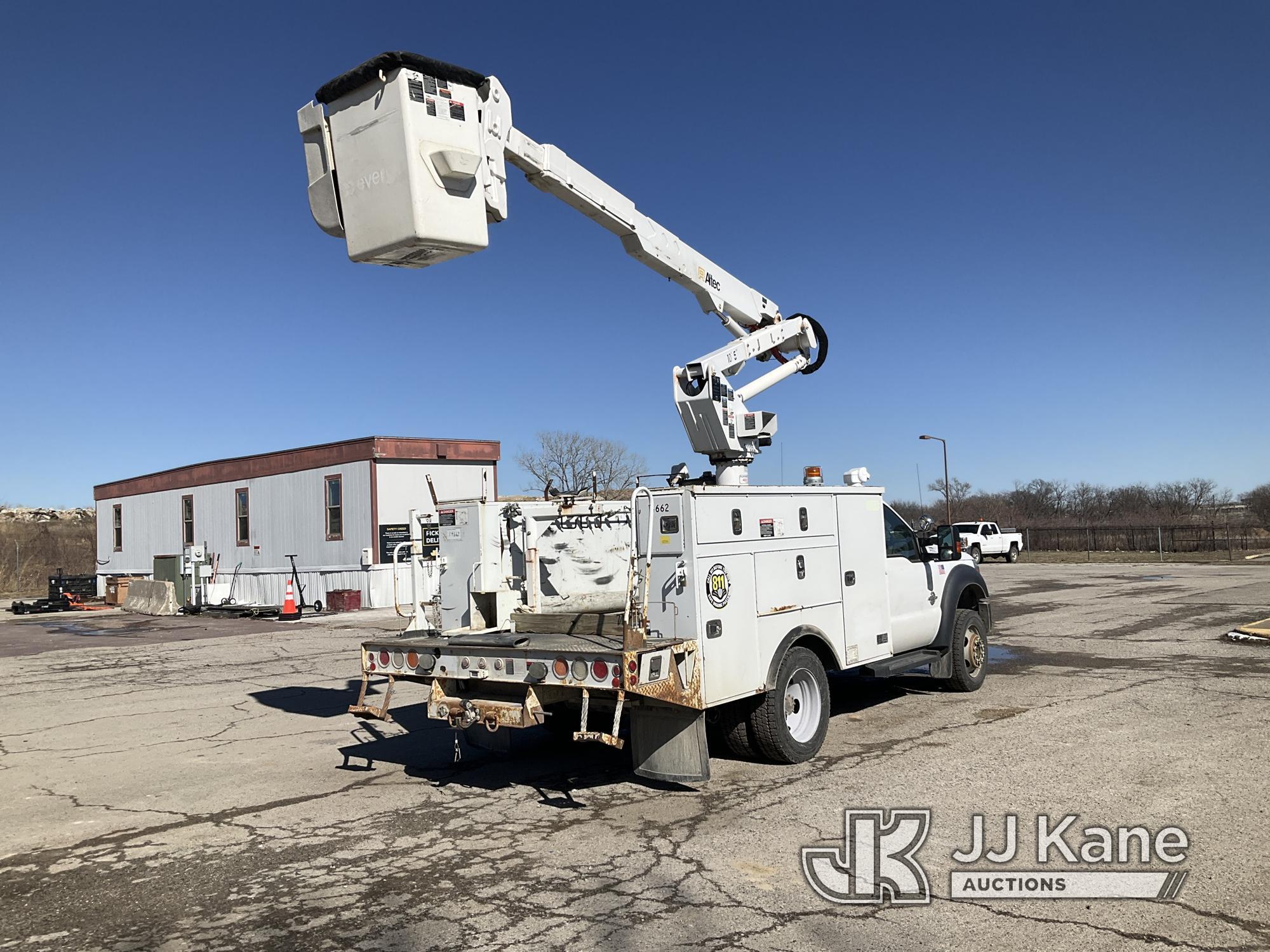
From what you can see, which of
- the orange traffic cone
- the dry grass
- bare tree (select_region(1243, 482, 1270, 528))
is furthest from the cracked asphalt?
bare tree (select_region(1243, 482, 1270, 528))

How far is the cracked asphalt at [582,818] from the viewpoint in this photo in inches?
177

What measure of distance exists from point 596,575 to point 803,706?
77.2 inches

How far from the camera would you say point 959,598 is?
10.2 m

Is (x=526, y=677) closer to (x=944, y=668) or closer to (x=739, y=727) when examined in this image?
(x=739, y=727)

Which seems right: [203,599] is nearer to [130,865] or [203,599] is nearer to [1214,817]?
[130,865]

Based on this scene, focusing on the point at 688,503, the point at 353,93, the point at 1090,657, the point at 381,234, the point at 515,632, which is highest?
the point at 353,93

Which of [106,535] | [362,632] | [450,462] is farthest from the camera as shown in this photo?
[106,535]

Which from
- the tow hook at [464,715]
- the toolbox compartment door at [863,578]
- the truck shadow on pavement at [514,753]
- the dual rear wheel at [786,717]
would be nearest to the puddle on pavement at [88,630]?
the truck shadow on pavement at [514,753]

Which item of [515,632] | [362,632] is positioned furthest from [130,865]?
[362,632]

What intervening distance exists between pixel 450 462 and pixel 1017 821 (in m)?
24.3

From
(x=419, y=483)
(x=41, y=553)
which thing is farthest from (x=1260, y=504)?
(x=41, y=553)

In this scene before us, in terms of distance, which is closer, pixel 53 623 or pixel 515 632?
pixel 515 632

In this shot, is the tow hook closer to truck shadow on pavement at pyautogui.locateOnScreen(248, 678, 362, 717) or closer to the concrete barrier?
truck shadow on pavement at pyautogui.locateOnScreen(248, 678, 362, 717)

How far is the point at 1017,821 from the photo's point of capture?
5.76 metres
